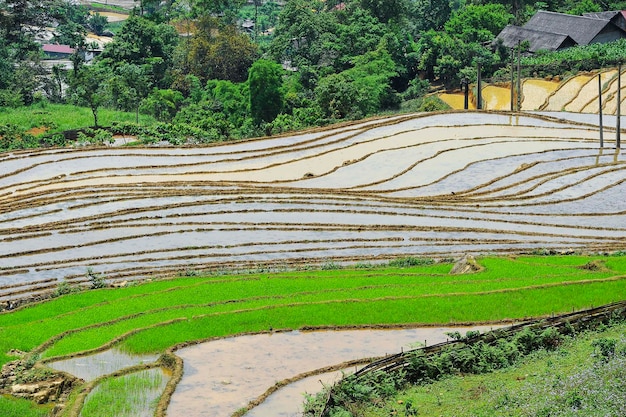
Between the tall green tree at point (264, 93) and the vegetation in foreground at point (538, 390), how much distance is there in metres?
40.6

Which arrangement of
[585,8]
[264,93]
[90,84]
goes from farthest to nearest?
1. [585,8]
2. [90,84]
3. [264,93]

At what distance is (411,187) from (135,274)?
12430mm

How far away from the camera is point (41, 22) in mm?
70375

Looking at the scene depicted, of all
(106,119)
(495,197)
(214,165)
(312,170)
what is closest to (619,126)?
(495,197)

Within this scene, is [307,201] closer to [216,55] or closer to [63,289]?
[63,289]

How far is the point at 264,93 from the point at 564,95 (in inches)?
621

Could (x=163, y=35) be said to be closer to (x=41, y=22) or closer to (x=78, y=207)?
(x=41, y=22)

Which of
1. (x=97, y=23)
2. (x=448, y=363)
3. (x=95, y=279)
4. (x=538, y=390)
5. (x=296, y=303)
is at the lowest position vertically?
(x=95, y=279)

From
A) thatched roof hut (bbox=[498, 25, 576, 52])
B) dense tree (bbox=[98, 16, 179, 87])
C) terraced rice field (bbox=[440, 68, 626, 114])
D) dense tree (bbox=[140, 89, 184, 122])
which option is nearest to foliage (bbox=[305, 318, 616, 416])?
Result: terraced rice field (bbox=[440, 68, 626, 114])

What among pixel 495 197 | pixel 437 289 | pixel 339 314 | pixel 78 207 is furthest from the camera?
pixel 495 197

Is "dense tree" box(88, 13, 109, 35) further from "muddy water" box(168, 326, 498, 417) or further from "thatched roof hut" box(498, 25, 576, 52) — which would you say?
"muddy water" box(168, 326, 498, 417)

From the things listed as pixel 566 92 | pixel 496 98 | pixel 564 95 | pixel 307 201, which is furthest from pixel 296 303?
pixel 496 98

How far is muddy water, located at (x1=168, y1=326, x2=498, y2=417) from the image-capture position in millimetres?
15781

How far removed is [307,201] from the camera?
3244cm
